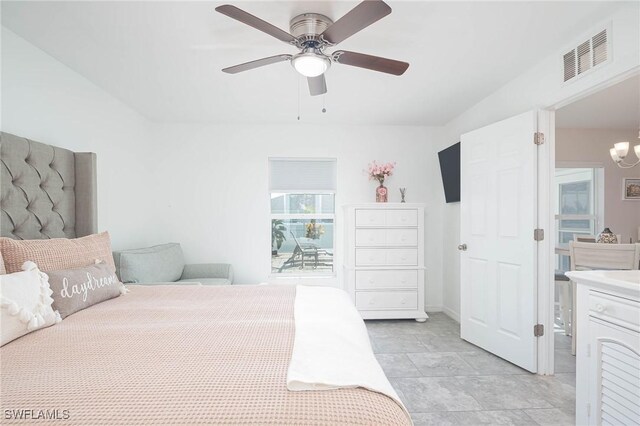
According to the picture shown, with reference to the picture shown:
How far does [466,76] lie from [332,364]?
2.61 metres

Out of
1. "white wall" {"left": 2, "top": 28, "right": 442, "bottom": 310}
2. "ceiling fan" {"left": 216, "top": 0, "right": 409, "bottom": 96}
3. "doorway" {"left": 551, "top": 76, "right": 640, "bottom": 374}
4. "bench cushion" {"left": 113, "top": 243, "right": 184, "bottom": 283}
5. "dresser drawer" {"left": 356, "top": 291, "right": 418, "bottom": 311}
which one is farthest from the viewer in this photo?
"doorway" {"left": 551, "top": 76, "right": 640, "bottom": 374}

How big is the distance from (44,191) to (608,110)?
5.47 m

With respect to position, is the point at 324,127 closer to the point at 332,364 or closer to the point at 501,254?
the point at 501,254

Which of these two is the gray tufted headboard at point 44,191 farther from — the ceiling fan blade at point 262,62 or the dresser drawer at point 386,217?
the dresser drawer at point 386,217

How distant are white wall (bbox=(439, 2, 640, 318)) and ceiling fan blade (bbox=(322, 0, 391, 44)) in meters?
1.50

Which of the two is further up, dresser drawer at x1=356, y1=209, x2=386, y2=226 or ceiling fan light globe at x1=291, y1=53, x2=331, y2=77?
ceiling fan light globe at x1=291, y1=53, x2=331, y2=77

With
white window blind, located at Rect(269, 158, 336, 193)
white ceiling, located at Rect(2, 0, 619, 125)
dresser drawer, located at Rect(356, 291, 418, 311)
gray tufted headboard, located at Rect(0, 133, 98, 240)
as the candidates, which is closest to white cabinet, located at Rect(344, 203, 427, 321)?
dresser drawer, located at Rect(356, 291, 418, 311)

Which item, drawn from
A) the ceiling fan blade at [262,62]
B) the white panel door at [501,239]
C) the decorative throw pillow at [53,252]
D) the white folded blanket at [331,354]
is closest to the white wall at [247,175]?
the white panel door at [501,239]

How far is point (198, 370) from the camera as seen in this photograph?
0.93 meters

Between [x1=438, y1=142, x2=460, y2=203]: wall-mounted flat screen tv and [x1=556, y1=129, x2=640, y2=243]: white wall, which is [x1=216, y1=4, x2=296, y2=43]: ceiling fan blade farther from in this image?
[x1=556, y1=129, x2=640, y2=243]: white wall

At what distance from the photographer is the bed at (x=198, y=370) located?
2.45 feet

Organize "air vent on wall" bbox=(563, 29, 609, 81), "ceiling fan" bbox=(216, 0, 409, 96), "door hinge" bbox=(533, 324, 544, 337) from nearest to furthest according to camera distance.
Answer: "ceiling fan" bbox=(216, 0, 409, 96) < "air vent on wall" bbox=(563, 29, 609, 81) < "door hinge" bbox=(533, 324, 544, 337)

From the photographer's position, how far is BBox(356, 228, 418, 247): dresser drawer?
3.62 m

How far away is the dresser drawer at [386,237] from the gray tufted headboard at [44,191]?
2.55m
